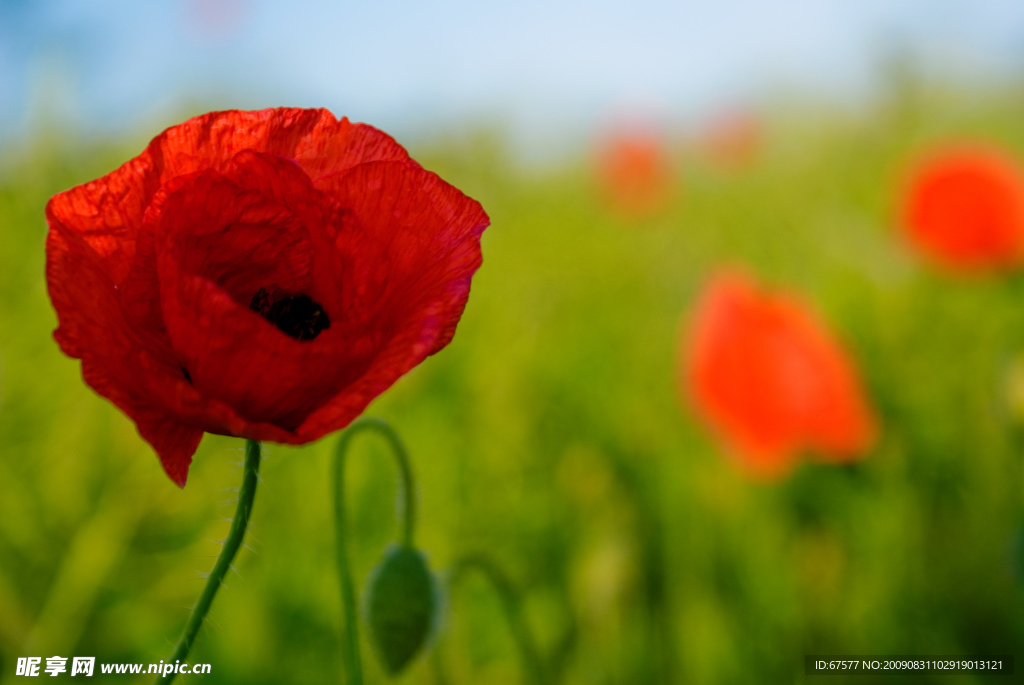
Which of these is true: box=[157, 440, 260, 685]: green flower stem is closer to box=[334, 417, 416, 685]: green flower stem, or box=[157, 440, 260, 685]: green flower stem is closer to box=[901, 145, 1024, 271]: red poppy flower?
box=[334, 417, 416, 685]: green flower stem

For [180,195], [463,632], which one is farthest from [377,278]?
[463,632]

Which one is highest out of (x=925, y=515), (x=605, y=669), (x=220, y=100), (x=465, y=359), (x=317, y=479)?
(x=220, y=100)

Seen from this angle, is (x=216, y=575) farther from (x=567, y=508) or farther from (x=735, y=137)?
(x=735, y=137)

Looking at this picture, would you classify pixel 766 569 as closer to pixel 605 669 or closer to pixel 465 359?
pixel 605 669

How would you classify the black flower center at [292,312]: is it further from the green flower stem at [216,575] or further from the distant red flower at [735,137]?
the distant red flower at [735,137]

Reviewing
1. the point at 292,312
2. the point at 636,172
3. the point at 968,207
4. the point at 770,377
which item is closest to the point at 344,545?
the point at 292,312
